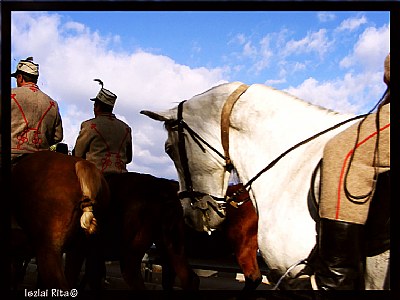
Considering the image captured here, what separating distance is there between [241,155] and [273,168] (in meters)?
0.25

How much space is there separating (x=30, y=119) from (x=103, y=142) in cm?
123

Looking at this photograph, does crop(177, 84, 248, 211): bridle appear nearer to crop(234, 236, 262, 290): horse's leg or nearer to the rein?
the rein

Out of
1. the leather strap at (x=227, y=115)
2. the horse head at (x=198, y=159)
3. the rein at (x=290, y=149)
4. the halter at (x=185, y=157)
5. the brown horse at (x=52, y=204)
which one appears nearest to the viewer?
the rein at (x=290, y=149)

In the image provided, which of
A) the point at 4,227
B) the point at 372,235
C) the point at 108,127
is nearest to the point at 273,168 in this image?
the point at 372,235

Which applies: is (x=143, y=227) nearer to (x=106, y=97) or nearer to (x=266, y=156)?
(x=106, y=97)

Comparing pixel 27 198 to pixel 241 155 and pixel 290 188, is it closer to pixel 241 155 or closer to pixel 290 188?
pixel 241 155

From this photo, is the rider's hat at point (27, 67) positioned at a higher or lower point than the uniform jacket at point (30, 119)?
higher

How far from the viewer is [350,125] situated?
126 inches

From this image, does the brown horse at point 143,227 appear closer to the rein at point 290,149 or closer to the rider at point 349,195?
the rein at point 290,149

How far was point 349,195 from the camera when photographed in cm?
281

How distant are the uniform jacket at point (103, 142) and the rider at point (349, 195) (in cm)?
350

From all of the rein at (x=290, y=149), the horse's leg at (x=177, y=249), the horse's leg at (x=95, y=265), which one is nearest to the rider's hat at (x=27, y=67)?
the horse's leg at (x=95, y=265)

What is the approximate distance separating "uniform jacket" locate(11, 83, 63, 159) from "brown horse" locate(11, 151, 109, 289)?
1.45ft

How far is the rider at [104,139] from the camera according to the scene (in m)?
6.07
